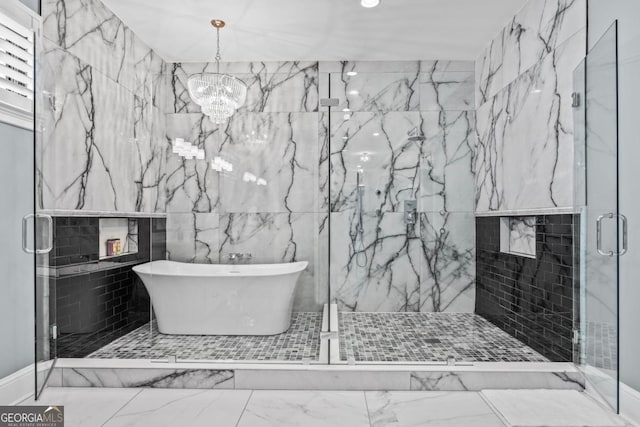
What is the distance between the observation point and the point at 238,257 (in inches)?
113

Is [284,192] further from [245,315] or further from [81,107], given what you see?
[81,107]

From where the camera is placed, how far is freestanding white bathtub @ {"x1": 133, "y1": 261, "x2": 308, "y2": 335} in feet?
9.53

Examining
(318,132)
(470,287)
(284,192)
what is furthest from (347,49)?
(470,287)

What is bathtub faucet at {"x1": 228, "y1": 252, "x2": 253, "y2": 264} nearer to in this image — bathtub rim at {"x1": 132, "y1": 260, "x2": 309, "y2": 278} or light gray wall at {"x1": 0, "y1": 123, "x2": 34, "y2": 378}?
bathtub rim at {"x1": 132, "y1": 260, "x2": 309, "y2": 278}

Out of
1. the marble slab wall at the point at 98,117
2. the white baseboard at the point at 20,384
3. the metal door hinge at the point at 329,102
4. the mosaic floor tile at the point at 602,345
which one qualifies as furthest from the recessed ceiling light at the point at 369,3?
the white baseboard at the point at 20,384

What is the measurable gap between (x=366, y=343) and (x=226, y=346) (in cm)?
108

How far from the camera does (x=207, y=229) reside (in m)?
2.83

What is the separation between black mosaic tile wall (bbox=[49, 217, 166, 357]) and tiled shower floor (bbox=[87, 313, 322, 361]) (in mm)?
140

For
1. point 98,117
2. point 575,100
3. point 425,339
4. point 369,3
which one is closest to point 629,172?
point 575,100

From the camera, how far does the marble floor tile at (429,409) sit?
2.10 meters

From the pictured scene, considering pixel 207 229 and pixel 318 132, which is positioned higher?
pixel 318 132

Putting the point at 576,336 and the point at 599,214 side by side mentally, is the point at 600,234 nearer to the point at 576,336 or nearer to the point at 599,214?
the point at 599,214

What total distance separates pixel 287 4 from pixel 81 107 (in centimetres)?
183

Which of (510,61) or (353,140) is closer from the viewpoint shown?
(353,140)
